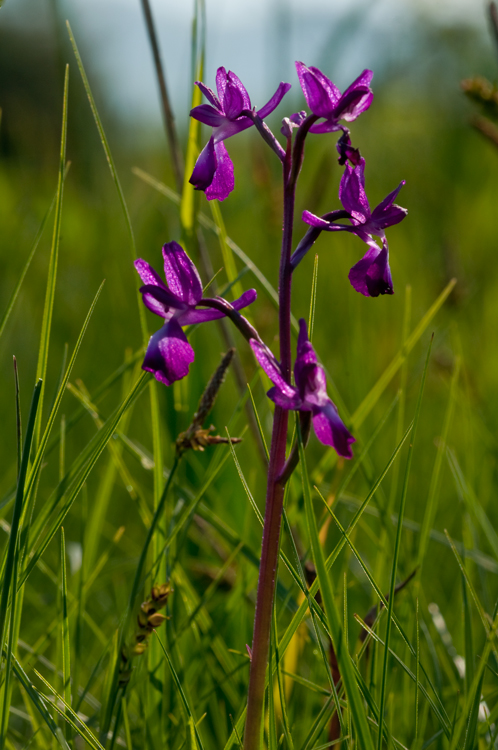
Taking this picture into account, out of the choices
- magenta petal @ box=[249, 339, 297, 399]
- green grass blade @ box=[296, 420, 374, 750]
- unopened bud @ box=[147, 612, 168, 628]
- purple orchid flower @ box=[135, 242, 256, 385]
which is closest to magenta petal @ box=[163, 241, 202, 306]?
purple orchid flower @ box=[135, 242, 256, 385]

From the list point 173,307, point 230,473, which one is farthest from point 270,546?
point 230,473

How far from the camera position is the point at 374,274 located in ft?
2.25

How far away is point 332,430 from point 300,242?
188 mm

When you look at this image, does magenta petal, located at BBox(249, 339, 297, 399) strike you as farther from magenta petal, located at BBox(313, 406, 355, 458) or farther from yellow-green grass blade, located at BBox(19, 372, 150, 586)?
yellow-green grass blade, located at BBox(19, 372, 150, 586)

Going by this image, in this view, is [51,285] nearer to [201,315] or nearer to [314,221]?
[201,315]

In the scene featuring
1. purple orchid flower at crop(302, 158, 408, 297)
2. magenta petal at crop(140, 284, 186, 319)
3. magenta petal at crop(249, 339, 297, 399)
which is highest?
purple orchid flower at crop(302, 158, 408, 297)

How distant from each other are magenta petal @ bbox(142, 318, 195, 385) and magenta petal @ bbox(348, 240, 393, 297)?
0.19 m

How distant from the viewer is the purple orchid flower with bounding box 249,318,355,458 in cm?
59

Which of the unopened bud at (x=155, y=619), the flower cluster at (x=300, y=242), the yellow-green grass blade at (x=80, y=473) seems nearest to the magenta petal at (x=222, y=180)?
the flower cluster at (x=300, y=242)

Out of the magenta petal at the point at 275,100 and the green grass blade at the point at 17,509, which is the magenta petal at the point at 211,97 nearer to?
the magenta petal at the point at 275,100

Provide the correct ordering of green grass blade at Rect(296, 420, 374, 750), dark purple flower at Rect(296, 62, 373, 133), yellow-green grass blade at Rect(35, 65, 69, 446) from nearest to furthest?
green grass blade at Rect(296, 420, 374, 750), dark purple flower at Rect(296, 62, 373, 133), yellow-green grass blade at Rect(35, 65, 69, 446)

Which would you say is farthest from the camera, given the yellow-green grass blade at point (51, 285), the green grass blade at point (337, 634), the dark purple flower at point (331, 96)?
the yellow-green grass blade at point (51, 285)

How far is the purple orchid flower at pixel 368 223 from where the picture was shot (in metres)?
0.67

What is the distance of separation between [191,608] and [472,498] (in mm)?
460
